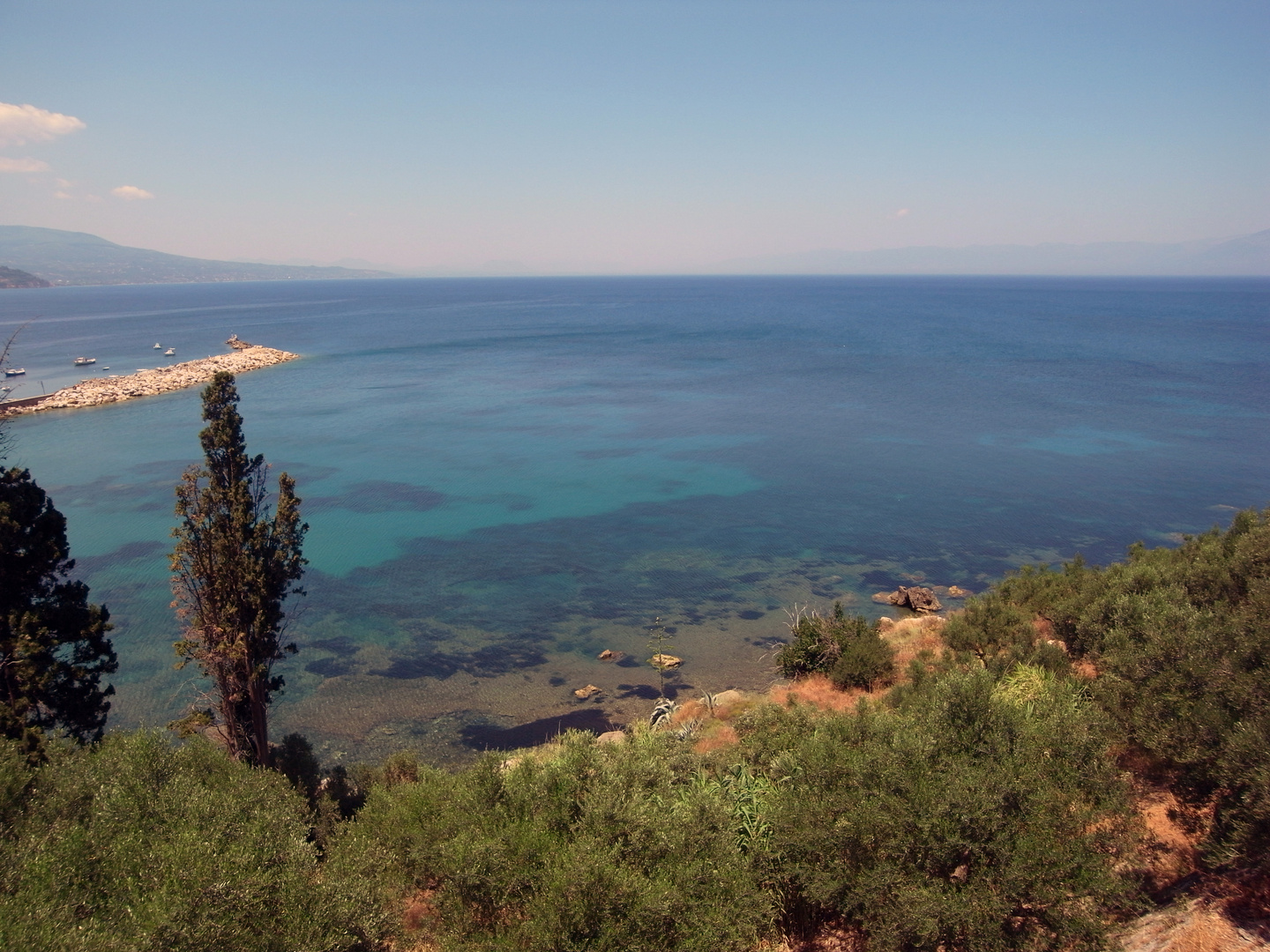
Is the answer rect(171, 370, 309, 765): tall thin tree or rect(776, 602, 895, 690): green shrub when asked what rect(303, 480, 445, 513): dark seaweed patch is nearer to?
rect(171, 370, 309, 765): tall thin tree

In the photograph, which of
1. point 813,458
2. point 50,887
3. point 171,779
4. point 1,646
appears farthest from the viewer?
point 813,458

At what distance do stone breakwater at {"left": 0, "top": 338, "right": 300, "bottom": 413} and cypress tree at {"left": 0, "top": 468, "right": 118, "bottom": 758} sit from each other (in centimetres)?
4804

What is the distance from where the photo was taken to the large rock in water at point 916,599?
3020cm

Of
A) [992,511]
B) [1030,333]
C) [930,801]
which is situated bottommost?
[992,511]

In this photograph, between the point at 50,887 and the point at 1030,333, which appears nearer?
the point at 50,887

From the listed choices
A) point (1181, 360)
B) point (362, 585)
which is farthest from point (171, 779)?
point (1181, 360)

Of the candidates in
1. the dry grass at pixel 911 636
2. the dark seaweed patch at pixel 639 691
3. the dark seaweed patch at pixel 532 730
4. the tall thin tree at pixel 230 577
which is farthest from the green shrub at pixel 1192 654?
the tall thin tree at pixel 230 577

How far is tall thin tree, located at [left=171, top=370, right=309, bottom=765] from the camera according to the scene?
1725 cm

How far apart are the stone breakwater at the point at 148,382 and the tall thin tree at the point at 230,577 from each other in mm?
48447

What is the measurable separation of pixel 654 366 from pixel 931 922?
82.2 meters

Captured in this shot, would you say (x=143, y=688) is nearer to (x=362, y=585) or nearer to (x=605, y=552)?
(x=362, y=585)

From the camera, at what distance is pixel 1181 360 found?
8975cm

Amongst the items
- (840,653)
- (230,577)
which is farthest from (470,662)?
(840,653)

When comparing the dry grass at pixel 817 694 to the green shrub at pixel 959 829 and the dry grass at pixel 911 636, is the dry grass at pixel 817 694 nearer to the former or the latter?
the dry grass at pixel 911 636
